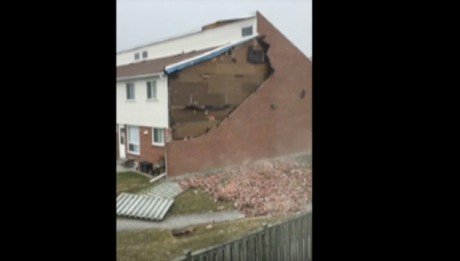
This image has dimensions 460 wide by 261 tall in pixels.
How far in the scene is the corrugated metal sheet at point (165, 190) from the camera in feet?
3.88

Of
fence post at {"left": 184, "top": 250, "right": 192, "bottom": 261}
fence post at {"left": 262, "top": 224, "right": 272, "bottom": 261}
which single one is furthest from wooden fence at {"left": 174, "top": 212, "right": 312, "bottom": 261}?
fence post at {"left": 184, "top": 250, "right": 192, "bottom": 261}

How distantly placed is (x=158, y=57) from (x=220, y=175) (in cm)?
40

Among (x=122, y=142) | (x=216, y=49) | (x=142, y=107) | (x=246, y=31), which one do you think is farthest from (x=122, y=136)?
(x=246, y=31)

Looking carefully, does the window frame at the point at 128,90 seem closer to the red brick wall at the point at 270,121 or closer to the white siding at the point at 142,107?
the white siding at the point at 142,107

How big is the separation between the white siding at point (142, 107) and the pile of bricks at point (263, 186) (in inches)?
8.1

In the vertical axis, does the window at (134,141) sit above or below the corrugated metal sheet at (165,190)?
above

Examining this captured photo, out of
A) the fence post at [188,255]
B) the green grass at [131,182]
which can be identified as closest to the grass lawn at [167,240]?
the fence post at [188,255]

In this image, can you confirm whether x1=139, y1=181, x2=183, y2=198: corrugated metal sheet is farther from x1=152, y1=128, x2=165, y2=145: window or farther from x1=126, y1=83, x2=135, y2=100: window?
x1=126, y1=83, x2=135, y2=100: window

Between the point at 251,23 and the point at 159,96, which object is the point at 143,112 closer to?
the point at 159,96

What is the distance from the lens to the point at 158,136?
3.98ft

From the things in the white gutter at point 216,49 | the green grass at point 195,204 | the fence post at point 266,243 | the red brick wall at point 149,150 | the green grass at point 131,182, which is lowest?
the fence post at point 266,243

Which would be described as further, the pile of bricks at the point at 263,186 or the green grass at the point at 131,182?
the pile of bricks at the point at 263,186

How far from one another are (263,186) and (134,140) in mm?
433
